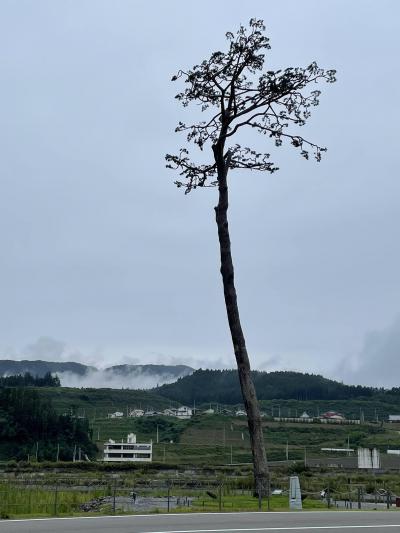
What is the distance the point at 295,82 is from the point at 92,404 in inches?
7136

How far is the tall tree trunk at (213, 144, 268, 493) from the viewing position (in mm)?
22828

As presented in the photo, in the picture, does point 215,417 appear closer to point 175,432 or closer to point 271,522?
point 175,432

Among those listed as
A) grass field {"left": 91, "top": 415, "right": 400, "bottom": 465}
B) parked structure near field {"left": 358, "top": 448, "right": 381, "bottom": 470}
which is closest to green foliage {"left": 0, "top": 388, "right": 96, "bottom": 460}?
grass field {"left": 91, "top": 415, "right": 400, "bottom": 465}

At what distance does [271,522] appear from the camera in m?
15.9

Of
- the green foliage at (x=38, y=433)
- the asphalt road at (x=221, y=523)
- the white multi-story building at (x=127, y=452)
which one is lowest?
the asphalt road at (x=221, y=523)

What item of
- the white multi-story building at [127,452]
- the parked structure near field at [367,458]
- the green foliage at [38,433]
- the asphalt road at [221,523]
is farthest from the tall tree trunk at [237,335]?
the green foliage at [38,433]

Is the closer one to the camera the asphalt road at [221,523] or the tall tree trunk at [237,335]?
the asphalt road at [221,523]

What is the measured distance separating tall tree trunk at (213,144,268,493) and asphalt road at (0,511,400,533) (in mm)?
4381

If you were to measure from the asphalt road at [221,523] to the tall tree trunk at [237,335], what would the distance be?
14.4ft

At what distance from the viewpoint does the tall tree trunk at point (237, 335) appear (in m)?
22.8

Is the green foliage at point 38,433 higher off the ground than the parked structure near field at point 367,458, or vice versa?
the green foliage at point 38,433

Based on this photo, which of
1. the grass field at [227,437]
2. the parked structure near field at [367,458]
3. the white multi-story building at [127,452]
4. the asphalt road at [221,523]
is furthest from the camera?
the grass field at [227,437]

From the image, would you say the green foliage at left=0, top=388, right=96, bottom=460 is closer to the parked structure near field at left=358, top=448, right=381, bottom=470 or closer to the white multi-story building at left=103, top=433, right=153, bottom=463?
the white multi-story building at left=103, top=433, right=153, bottom=463

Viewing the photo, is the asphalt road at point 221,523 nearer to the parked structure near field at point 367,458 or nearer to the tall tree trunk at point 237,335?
the tall tree trunk at point 237,335
